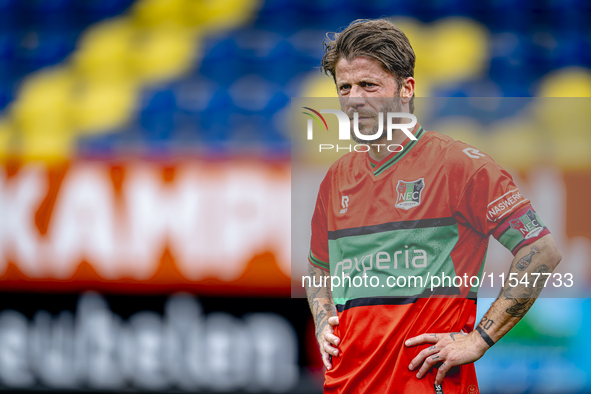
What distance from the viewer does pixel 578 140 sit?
7.61 feet

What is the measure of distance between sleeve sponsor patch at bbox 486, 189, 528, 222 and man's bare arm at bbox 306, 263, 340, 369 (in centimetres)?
38

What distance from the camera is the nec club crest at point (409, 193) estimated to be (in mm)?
1045

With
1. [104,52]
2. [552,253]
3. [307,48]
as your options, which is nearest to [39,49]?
[104,52]

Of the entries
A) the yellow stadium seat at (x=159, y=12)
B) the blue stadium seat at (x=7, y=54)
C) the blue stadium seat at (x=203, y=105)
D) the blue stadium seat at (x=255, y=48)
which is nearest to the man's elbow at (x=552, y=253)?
the blue stadium seat at (x=203, y=105)

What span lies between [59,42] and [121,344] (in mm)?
2104

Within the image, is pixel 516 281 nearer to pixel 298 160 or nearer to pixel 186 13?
pixel 298 160

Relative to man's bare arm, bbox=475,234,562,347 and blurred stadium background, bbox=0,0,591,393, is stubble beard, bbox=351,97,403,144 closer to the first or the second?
man's bare arm, bbox=475,234,562,347

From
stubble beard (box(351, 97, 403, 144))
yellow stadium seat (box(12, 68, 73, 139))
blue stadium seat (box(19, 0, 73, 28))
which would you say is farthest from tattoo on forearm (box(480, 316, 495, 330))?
blue stadium seat (box(19, 0, 73, 28))

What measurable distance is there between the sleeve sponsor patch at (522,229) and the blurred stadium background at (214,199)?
0.69 meters

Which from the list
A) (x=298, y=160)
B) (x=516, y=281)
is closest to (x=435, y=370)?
(x=516, y=281)

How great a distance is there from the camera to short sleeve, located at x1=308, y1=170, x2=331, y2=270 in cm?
117

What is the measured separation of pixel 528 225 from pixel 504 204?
57 mm

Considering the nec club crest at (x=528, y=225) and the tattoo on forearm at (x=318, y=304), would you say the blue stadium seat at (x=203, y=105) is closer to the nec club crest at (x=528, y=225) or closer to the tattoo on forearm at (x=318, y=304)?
the tattoo on forearm at (x=318, y=304)

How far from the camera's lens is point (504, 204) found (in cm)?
99
